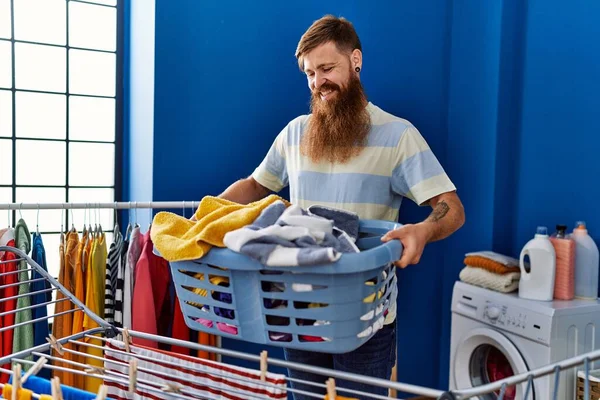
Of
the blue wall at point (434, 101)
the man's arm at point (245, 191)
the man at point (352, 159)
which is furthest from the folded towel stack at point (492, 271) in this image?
the man's arm at point (245, 191)

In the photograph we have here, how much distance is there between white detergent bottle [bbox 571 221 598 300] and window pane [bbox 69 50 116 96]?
2099 millimetres

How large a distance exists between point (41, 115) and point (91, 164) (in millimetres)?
290

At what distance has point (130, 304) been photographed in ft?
6.39

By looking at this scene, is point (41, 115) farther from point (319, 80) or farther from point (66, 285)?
point (319, 80)

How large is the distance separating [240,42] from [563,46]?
135cm

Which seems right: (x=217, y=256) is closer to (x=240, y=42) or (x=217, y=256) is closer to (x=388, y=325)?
(x=388, y=325)

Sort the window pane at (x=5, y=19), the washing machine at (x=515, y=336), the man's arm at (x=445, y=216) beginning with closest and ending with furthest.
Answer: the man's arm at (x=445, y=216), the washing machine at (x=515, y=336), the window pane at (x=5, y=19)

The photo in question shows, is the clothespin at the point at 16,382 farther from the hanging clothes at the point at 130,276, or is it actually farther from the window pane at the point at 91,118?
the window pane at the point at 91,118

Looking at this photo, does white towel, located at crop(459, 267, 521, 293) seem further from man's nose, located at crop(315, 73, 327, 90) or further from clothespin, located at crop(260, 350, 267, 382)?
clothespin, located at crop(260, 350, 267, 382)

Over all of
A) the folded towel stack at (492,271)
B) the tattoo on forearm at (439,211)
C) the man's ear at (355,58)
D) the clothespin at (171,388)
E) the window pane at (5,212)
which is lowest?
the folded towel stack at (492,271)

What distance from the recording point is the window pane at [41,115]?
2400 millimetres

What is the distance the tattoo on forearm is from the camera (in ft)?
4.41

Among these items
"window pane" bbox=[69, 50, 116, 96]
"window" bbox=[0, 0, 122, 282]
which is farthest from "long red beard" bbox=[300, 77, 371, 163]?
"window pane" bbox=[69, 50, 116, 96]

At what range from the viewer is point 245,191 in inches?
71.2
